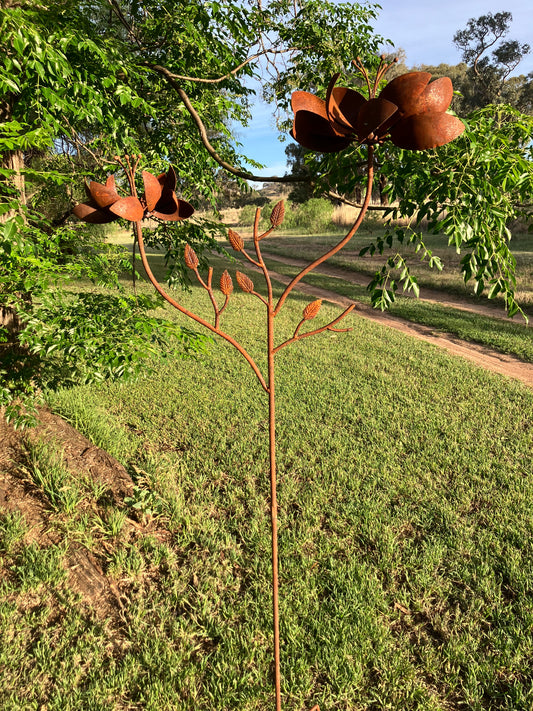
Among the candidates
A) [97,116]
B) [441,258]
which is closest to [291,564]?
[97,116]

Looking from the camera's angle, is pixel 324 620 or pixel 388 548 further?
pixel 388 548

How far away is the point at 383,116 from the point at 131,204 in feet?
1.84

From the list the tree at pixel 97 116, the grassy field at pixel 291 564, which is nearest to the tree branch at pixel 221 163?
the tree at pixel 97 116

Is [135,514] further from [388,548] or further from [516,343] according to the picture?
[516,343]

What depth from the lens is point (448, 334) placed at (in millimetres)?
8469

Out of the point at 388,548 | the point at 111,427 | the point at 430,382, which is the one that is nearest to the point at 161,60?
the point at 111,427

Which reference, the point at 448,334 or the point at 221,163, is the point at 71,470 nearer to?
the point at 221,163

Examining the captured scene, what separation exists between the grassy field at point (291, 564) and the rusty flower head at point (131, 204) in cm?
224

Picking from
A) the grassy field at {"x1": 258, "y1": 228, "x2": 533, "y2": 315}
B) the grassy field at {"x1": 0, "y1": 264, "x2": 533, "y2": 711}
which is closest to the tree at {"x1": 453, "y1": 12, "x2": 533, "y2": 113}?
the grassy field at {"x1": 258, "y1": 228, "x2": 533, "y2": 315}

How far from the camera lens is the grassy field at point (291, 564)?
2.07 metres

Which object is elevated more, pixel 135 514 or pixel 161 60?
pixel 161 60

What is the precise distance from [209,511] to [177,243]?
2.35 meters

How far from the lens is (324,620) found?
2.39 metres

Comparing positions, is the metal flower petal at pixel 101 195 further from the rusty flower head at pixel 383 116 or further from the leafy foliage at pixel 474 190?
the leafy foliage at pixel 474 190
